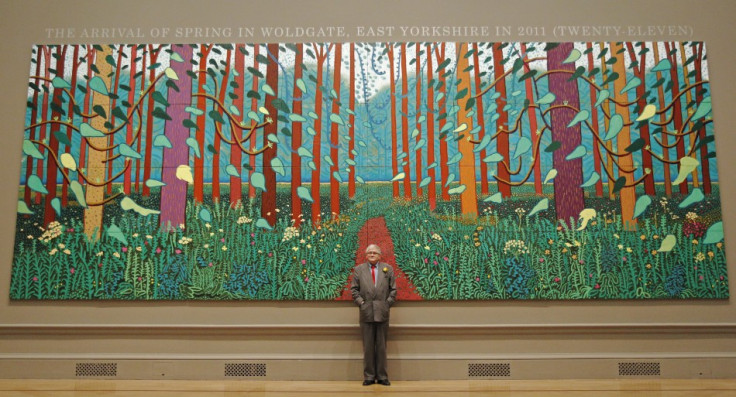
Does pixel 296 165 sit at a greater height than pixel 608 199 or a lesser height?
greater

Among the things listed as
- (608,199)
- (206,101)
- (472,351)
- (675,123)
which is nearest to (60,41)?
(206,101)

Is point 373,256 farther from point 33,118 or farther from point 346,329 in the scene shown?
point 33,118

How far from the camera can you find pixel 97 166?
245 inches

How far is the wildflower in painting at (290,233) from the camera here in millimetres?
6082

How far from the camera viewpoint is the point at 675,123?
6.25m

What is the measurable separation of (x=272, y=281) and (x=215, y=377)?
1.15 m

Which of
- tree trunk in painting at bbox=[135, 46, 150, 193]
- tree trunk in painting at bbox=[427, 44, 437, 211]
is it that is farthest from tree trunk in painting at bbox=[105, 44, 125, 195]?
tree trunk in painting at bbox=[427, 44, 437, 211]

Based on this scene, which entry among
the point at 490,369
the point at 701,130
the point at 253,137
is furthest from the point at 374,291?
the point at 701,130

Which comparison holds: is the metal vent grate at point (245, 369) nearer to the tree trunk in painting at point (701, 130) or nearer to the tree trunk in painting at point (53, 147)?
the tree trunk in painting at point (53, 147)

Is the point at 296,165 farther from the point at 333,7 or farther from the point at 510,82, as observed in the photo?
the point at 510,82

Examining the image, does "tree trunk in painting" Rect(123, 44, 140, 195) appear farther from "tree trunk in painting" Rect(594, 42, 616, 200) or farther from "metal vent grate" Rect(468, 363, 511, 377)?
A: "tree trunk in painting" Rect(594, 42, 616, 200)

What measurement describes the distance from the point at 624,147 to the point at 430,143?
2.16m

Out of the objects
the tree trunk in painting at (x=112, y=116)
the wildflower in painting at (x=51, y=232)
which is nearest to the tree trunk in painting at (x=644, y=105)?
the tree trunk in painting at (x=112, y=116)

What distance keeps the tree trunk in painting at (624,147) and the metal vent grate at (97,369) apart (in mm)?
5682
